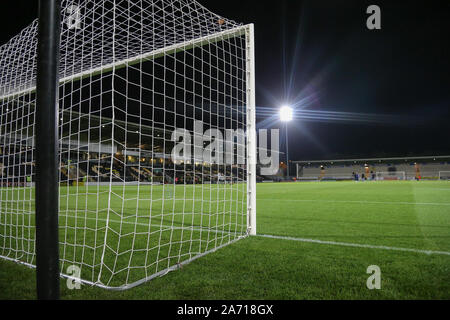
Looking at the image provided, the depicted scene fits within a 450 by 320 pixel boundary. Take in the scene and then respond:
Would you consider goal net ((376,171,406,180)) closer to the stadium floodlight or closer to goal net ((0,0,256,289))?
the stadium floodlight

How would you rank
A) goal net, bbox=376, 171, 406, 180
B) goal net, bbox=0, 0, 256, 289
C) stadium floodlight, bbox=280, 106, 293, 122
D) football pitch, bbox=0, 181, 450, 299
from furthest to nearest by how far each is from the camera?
goal net, bbox=376, 171, 406, 180, stadium floodlight, bbox=280, 106, 293, 122, goal net, bbox=0, 0, 256, 289, football pitch, bbox=0, 181, 450, 299

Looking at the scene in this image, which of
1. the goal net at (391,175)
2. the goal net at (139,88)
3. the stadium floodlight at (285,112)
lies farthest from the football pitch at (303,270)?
the goal net at (391,175)

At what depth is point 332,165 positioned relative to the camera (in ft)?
165

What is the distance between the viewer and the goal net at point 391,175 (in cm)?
4151

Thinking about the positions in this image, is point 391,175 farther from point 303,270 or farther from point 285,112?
point 303,270

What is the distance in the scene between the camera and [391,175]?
4369 centimetres

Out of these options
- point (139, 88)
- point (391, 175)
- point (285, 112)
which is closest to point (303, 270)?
point (139, 88)

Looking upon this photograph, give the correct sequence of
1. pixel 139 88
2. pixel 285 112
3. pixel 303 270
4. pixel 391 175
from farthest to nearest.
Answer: pixel 391 175 < pixel 285 112 < pixel 139 88 < pixel 303 270

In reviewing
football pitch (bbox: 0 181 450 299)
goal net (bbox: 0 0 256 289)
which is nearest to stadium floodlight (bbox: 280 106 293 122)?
goal net (bbox: 0 0 256 289)

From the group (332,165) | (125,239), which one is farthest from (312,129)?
(125,239)

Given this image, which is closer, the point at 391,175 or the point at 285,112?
the point at 285,112

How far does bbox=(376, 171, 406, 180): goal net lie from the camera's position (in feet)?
136

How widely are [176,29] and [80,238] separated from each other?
11.3 ft

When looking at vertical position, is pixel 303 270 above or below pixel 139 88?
below
